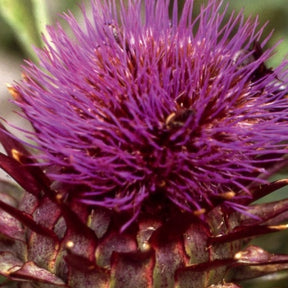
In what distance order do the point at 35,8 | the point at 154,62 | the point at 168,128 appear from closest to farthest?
1. the point at 168,128
2. the point at 154,62
3. the point at 35,8

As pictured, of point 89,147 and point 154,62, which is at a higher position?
point 154,62

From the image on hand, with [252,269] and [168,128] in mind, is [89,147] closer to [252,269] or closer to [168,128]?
[168,128]

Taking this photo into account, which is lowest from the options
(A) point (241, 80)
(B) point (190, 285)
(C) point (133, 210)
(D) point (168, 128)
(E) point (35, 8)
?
(B) point (190, 285)

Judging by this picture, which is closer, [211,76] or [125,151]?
[125,151]

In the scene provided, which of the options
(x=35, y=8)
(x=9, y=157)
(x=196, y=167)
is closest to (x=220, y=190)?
(x=196, y=167)

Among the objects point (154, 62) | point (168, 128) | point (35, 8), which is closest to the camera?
point (168, 128)
